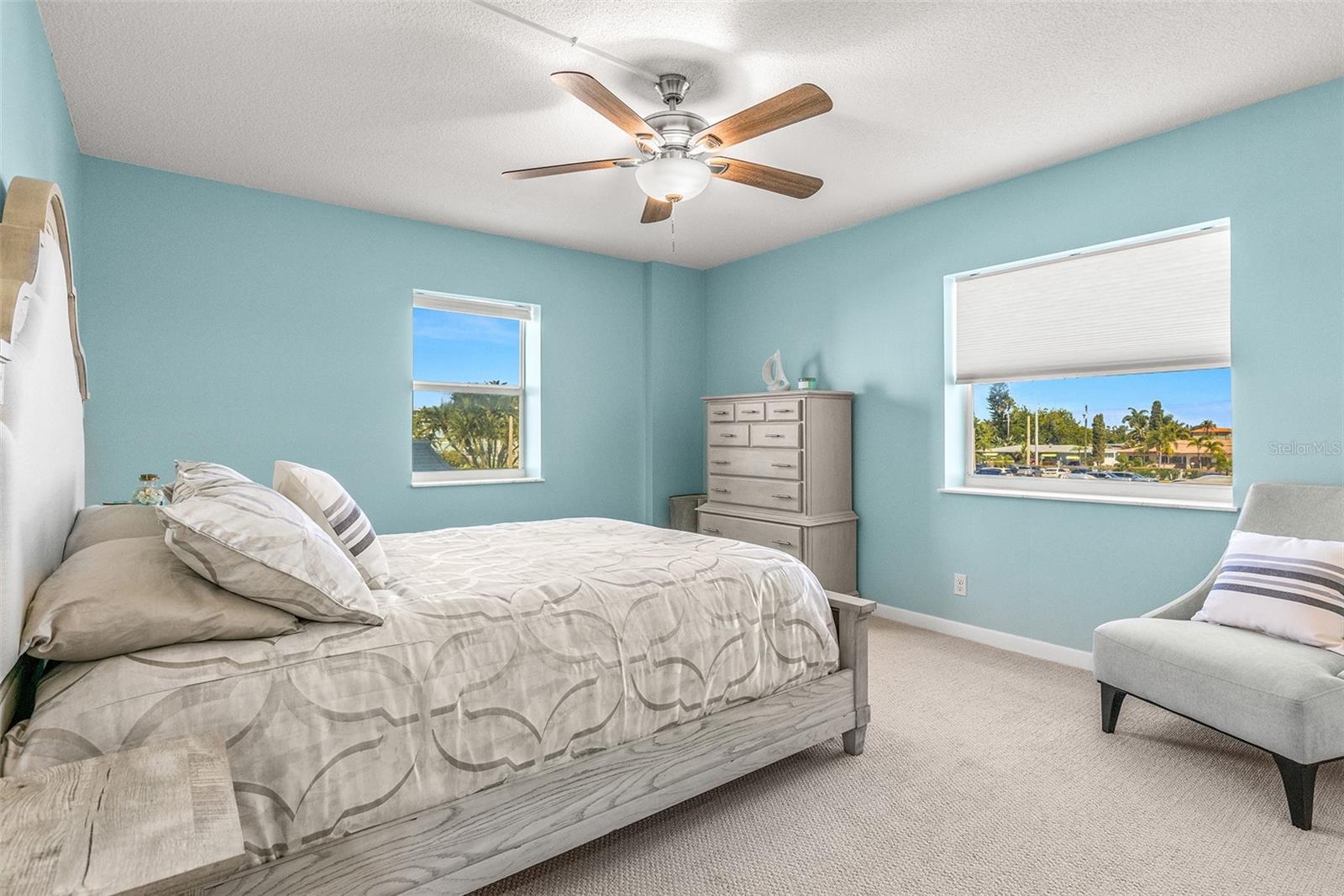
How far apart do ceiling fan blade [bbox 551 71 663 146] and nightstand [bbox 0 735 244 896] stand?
188cm

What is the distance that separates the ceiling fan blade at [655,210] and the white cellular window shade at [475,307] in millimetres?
1750

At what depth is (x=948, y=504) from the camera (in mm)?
3902

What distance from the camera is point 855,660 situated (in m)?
2.43

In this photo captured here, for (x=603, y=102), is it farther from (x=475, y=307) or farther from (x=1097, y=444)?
(x=1097, y=444)

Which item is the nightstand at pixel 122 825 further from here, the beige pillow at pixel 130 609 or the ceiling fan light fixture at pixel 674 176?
the ceiling fan light fixture at pixel 674 176

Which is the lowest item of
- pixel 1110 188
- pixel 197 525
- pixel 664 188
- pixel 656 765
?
pixel 656 765

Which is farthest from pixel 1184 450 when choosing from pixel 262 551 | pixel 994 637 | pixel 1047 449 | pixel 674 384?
pixel 262 551

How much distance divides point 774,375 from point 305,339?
115 inches

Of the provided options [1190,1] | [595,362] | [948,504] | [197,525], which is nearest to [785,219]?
[595,362]

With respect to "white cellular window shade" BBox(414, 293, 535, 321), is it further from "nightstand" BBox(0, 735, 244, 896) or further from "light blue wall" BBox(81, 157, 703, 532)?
"nightstand" BBox(0, 735, 244, 896)

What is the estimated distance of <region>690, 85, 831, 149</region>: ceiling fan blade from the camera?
210 centimetres

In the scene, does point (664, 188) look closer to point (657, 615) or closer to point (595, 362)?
point (657, 615)

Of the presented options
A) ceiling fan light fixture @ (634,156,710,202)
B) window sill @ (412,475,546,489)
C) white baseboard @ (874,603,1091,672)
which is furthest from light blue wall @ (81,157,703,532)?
ceiling fan light fixture @ (634,156,710,202)

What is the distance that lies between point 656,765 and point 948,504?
104 inches
